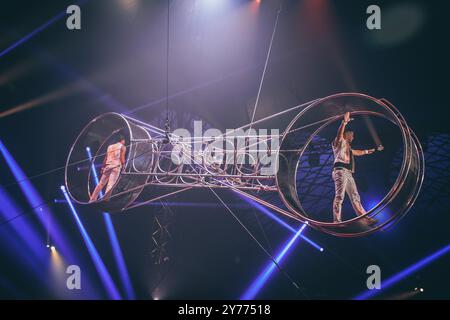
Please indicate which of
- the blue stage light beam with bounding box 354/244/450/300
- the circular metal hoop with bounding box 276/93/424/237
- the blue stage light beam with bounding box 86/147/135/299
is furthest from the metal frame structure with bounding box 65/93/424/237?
the blue stage light beam with bounding box 354/244/450/300

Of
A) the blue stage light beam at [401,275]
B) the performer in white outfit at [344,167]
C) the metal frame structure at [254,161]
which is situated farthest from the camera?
the blue stage light beam at [401,275]

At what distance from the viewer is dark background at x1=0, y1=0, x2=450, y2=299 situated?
5.61 m

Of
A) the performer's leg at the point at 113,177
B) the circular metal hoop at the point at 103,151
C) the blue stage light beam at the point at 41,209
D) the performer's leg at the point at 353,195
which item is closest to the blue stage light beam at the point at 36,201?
the blue stage light beam at the point at 41,209

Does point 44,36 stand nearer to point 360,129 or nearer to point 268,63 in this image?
point 268,63

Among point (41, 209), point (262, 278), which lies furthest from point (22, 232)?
point (262, 278)

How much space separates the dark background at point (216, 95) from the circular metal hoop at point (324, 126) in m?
1.46

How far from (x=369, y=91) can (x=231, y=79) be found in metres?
2.33

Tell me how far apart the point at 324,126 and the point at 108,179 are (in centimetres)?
342

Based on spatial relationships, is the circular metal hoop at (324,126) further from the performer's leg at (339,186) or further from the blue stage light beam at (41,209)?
the blue stage light beam at (41,209)

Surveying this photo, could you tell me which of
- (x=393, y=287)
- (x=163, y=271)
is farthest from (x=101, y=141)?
(x=393, y=287)

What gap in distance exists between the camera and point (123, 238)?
6766mm

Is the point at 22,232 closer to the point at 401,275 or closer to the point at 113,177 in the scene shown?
the point at 113,177

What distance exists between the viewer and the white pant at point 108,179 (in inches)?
217

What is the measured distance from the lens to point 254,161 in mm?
4848
